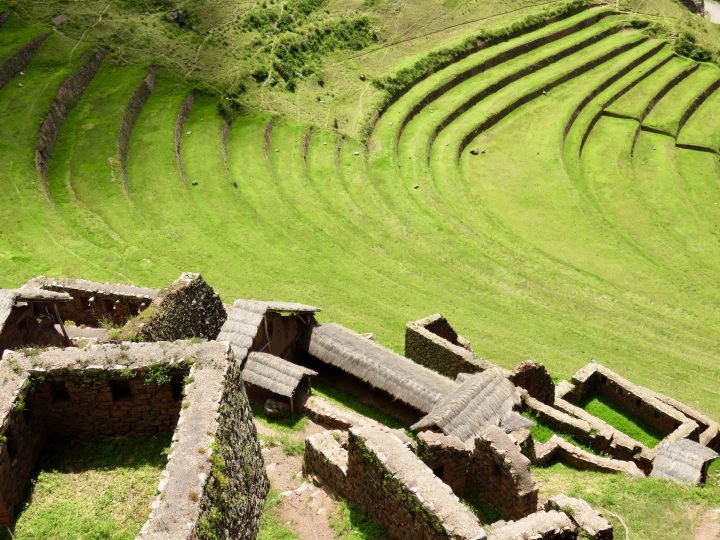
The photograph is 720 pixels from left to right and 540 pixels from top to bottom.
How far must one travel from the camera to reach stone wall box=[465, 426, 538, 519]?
521 inches

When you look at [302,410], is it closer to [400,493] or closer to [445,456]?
[445,456]

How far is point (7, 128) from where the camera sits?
3450cm

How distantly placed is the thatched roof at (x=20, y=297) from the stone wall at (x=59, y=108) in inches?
655

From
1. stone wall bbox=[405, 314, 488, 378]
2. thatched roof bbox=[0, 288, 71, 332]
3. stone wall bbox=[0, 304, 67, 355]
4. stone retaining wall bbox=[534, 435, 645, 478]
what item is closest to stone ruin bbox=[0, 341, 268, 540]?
stone wall bbox=[0, 304, 67, 355]

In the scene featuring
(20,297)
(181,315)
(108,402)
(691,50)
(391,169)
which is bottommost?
(391,169)

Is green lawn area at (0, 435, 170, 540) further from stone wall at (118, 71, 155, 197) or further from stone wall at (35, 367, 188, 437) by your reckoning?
stone wall at (118, 71, 155, 197)

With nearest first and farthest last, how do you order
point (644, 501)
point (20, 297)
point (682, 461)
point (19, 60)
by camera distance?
point (644, 501), point (20, 297), point (682, 461), point (19, 60)

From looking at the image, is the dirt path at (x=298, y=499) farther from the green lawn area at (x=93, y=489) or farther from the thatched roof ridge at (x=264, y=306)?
the thatched roof ridge at (x=264, y=306)

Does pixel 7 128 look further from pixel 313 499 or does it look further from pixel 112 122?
pixel 313 499

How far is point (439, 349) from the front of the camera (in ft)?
72.0

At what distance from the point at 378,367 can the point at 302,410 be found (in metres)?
3.04

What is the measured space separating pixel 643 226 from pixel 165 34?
3373cm

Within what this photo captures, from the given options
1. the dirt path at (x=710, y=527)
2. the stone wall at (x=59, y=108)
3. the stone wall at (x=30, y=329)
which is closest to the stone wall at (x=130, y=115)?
the stone wall at (x=59, y=108)

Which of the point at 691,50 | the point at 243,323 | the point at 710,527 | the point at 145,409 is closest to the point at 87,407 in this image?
the point at 145,409
